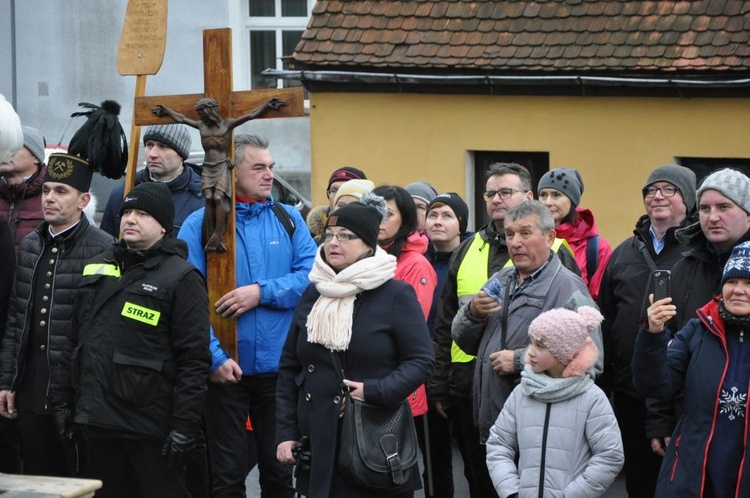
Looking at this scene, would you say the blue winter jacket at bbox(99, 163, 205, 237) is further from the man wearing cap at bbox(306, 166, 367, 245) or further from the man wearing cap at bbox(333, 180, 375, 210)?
the man wearing cap at bbox(306, 166, 367, 245)

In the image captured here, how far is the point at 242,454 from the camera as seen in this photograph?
6.65 metres

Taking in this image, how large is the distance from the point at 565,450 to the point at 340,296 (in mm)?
1235

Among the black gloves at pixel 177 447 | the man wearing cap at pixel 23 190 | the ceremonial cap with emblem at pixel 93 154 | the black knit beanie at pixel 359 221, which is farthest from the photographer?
the man wearing cap at pixel 23 190

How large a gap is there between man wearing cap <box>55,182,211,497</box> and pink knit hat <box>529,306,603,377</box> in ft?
5.60

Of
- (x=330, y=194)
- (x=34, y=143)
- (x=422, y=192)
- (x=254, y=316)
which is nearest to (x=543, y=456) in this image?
(x=254, y=316)

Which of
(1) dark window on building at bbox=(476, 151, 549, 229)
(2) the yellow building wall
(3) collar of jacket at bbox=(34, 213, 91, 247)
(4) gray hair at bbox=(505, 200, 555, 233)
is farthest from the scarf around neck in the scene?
(1) dark window on building at bbox=(476, 151, 549, 229)

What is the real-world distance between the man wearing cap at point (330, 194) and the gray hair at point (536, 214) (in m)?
2.36

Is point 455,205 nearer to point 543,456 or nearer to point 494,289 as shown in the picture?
point 494,289

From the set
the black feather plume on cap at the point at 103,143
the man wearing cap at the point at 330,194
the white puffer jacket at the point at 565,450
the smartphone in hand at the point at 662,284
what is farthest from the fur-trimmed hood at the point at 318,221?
the white puffer jacket at the point at 565,450

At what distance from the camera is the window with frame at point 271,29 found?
20.3 m

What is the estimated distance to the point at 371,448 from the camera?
219 inches

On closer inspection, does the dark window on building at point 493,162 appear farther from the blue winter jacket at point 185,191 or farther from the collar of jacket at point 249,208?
the collar of jacket at point 249,208

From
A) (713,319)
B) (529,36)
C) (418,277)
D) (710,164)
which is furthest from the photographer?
(529,36)

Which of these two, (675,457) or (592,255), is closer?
(675,457)
